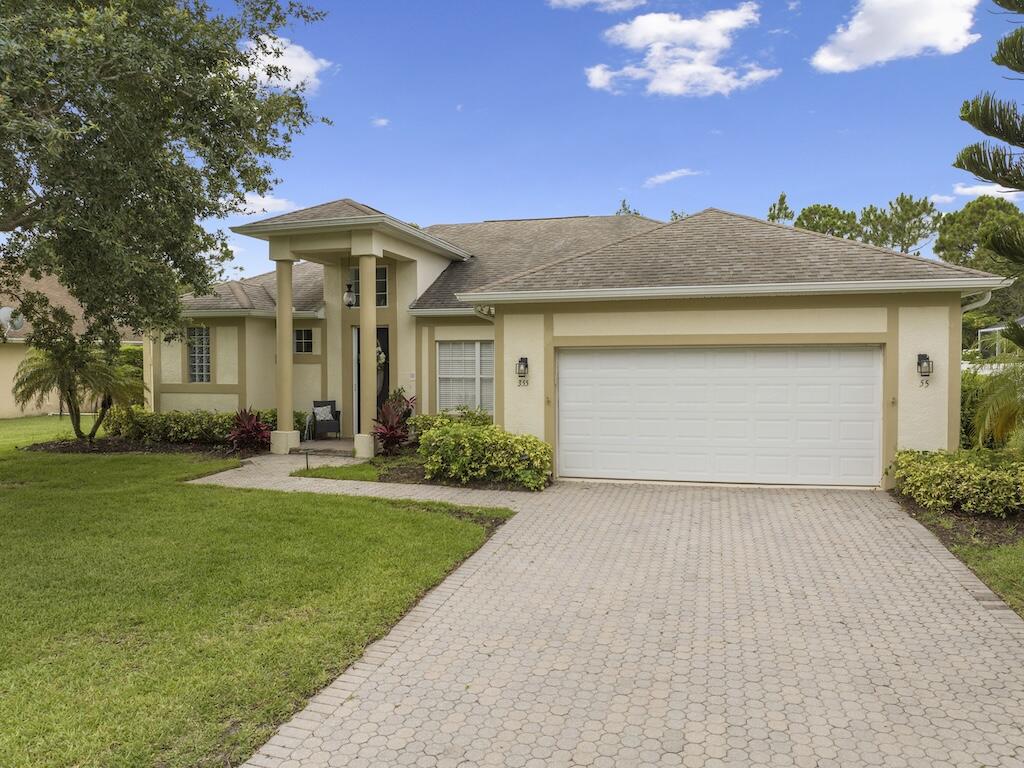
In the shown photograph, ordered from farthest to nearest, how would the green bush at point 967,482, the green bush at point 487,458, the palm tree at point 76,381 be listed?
the palm tree at point 76,381
the green bush at point 487,458
the green bush at point 967,482

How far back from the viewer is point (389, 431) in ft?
44.2

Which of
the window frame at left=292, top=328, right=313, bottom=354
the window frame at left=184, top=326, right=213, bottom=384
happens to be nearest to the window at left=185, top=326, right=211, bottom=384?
the window frame at left=184, top=326, right=213, bottom=384

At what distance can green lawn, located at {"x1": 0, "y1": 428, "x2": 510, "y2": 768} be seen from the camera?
3828mm

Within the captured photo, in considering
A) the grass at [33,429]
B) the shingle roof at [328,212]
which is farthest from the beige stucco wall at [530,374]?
the grass at [33,429]

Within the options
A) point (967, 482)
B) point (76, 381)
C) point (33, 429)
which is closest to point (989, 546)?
point (967, 482)

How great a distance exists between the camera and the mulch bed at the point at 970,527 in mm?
7746

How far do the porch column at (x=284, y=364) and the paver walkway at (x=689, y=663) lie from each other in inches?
315

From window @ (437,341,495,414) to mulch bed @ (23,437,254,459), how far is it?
430 cm

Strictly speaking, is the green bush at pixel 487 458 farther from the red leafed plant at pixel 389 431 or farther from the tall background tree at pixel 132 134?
the tall background tree at pixel 132 134

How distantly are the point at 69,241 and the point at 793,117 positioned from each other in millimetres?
15855

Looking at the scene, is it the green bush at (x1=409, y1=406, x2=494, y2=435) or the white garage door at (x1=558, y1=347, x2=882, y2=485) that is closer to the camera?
the white garage door at (x1=558, y1=347, x2=882, y2=485)

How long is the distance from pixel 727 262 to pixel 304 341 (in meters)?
9.93

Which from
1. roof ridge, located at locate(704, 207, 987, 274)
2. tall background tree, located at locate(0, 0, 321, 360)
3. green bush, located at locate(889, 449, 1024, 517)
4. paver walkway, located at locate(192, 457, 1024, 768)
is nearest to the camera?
paver walkway, located at locate(192, 457, 1024, 768)

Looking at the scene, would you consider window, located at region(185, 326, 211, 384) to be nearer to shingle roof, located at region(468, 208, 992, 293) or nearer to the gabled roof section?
the gabled roof section
